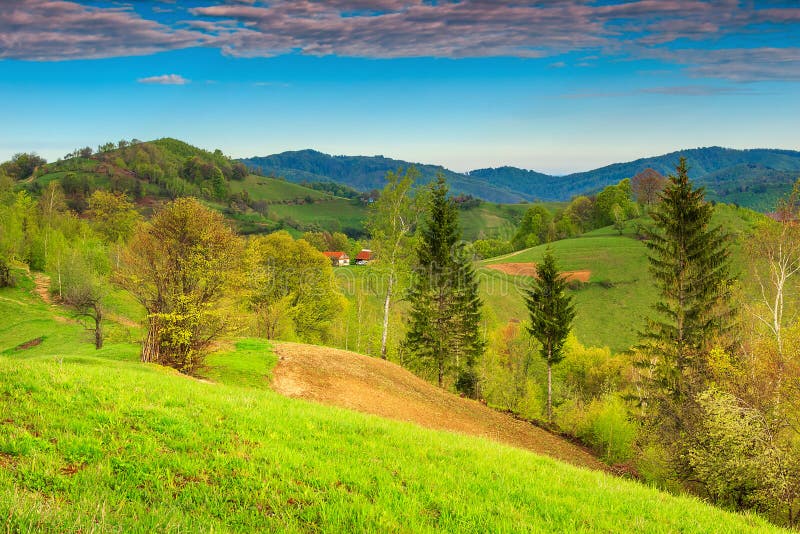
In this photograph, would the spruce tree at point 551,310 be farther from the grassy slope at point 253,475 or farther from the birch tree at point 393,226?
the grassy slope at point 253,475

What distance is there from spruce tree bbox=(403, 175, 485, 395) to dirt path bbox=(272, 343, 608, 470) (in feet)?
30.1

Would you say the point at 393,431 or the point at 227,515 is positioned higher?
the point at 227,515

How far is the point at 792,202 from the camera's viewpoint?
1069 inches

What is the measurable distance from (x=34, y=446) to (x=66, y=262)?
224 ft

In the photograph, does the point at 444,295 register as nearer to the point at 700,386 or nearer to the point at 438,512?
the point at 700,386

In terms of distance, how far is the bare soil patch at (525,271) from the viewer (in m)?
102

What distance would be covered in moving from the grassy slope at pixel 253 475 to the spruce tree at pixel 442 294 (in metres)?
31.6

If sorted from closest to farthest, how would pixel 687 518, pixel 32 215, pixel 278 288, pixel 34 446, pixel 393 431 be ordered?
pixel 34 446
pixel 687 518
pixel 393 431
pixel 278 288
pixel 32 215

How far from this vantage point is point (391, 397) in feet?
93.0

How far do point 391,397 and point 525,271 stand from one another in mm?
84082

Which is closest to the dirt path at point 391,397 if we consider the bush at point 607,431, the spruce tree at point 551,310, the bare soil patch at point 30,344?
the bush at point 607,431

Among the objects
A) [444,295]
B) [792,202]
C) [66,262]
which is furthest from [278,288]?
[792,202]

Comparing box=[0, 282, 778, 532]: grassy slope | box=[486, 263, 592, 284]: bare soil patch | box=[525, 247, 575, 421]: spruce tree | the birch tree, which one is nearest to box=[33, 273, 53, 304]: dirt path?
the birch tree

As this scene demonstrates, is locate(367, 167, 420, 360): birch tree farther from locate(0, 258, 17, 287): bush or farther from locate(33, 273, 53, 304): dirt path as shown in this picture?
locate(0, 258, 17, 287): bush
